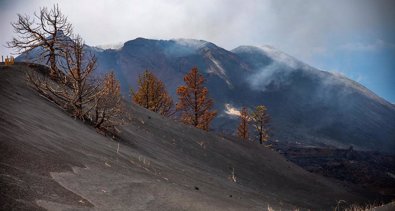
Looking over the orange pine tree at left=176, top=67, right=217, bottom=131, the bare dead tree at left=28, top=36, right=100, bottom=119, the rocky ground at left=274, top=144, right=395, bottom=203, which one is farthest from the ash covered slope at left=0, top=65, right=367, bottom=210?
the rocky ground at left=274, top=144, right=395, bottom=203

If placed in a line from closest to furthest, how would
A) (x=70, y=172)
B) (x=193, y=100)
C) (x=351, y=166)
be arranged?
(x=70, y=172)
(x=193, y=100)
(x=351, y=166)

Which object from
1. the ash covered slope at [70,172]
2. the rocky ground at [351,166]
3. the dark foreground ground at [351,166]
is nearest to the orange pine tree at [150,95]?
the ash covered slope at [70,172]

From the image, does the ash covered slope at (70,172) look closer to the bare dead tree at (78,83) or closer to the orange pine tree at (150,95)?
the bare dead tree at (78,83)

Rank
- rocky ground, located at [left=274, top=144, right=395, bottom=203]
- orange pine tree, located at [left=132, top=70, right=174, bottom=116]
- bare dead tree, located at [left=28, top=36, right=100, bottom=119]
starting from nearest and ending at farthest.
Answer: bare dead tree, located at [left=28, top=36, right=100, bottom=119] < orange pine tree, located at [left=132, top=70, right=174, bottom=116] < rocky ground, located at [left=274, top=144, right=395, bottom=203]

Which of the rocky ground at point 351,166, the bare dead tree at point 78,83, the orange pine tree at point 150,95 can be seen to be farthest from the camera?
the rocky ground at point 351,166

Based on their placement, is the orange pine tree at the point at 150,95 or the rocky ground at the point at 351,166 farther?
the rocky ground at the point at 351,166

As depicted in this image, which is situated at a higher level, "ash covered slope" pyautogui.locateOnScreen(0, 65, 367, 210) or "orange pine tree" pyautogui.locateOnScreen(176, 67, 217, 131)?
"orange pine tree" pyautogui.locateOnScreen(176, 67, 217, 131)

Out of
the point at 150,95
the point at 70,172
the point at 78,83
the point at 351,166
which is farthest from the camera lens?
the point at 351,166

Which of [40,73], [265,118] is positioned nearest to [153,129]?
[40,73]

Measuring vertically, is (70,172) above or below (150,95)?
below

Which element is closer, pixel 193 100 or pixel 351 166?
pixel 193 100

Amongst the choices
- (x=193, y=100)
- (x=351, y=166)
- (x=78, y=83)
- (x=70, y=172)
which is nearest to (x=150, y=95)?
(x=193, y=100)

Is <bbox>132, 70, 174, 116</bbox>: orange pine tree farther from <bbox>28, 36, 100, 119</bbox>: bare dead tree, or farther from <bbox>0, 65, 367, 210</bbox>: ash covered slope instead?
<bbox>28, 36, 100, 119</bbox>: bare dead tree

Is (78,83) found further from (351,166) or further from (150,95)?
(351,166)
